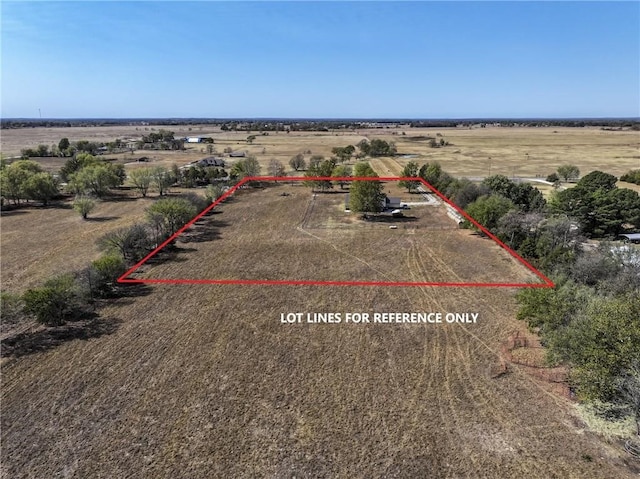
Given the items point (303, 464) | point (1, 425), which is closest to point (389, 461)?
point (303, 464)

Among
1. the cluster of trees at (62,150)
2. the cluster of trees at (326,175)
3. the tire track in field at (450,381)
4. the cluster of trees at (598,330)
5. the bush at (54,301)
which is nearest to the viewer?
the cluster of trees at (598,330)

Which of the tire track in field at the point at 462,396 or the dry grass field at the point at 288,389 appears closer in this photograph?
the dry grass field at the point at 288,389

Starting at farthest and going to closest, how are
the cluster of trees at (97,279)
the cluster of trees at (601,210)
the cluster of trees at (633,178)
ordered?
the cluster of trees at (633,178) < the cluster of trees at (601,210) < the cluster of trees at (97,279)

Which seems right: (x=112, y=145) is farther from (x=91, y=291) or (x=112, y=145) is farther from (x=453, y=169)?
(x=91, y=291)

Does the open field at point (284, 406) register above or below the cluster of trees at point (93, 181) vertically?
below

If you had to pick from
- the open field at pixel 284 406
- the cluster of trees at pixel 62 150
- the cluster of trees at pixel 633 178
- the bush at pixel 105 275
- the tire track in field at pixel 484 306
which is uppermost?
the cluster of trees at pixel 62 150

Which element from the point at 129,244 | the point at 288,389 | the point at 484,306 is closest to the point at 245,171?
the point at 129,244

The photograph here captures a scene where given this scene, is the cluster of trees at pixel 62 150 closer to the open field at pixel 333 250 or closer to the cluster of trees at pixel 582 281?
the open field at pixel 333 250

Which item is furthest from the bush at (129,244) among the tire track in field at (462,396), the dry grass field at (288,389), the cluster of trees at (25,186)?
the cluster of trees at (25,186)

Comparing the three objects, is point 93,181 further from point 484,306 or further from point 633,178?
point 633,178

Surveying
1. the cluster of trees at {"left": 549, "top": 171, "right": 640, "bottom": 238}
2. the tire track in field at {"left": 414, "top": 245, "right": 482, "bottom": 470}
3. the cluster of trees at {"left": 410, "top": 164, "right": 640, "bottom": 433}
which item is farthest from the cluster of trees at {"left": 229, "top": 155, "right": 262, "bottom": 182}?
the tire track in field at {"left": 414, "top": 245, "right": 482, "bottom": 470}
